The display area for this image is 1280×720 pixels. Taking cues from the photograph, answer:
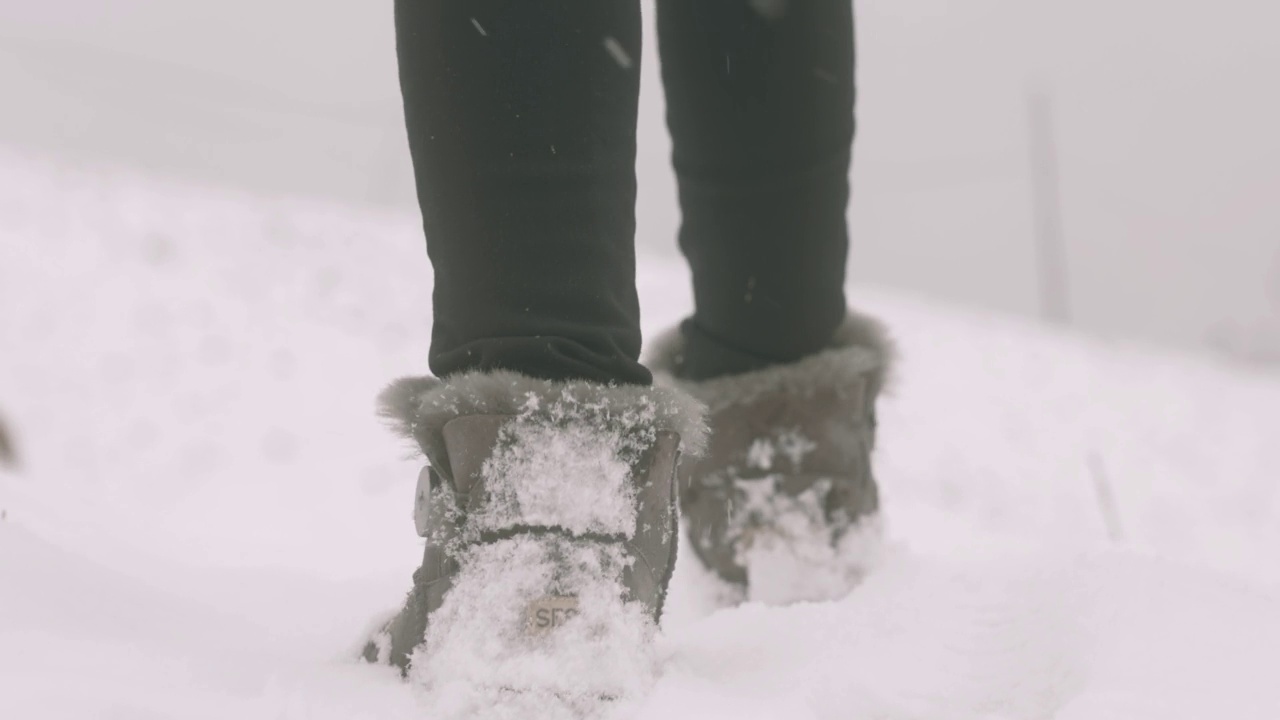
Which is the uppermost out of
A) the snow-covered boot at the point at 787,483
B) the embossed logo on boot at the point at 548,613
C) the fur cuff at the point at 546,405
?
Result: the fur cuff at the point at 546,405

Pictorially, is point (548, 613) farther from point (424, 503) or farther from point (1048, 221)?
point (1048, 221)

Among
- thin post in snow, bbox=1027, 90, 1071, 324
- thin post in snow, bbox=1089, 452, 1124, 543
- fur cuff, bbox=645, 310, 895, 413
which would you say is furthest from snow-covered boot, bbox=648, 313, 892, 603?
thin post in snow, bbox=1027, 90, 1071, 324

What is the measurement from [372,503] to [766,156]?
1728 millimetres

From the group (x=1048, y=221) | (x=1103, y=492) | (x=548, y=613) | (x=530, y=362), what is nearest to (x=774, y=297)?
(x=530, y=362)

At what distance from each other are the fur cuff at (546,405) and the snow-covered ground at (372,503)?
21 cm

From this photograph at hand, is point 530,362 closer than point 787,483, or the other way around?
point 530,362

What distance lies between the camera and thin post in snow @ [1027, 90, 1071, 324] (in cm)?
1338

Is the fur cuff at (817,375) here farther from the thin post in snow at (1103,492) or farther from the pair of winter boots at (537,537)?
the thin post in snow at (1103,492)

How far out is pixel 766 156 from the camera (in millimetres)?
1258

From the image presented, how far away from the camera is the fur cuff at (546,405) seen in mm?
781

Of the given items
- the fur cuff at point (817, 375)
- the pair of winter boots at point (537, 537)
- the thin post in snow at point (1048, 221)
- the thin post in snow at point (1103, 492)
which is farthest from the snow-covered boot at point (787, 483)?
the thin post in snow at point (1048, 221)

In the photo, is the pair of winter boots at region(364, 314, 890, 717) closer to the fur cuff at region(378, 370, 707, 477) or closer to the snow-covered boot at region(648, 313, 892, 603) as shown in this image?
the fur cuff at region(378, 370, 707, 477)

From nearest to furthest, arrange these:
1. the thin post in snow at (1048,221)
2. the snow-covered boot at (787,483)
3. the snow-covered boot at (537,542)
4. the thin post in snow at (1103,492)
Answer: the snow-covered boot at (537,542) < the snow-covered boot at (787,483) < the thin post in snow at (1103,492) < the thin post in snow at (1048,221)

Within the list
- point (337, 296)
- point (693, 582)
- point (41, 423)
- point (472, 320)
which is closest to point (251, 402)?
point (41, 423)
